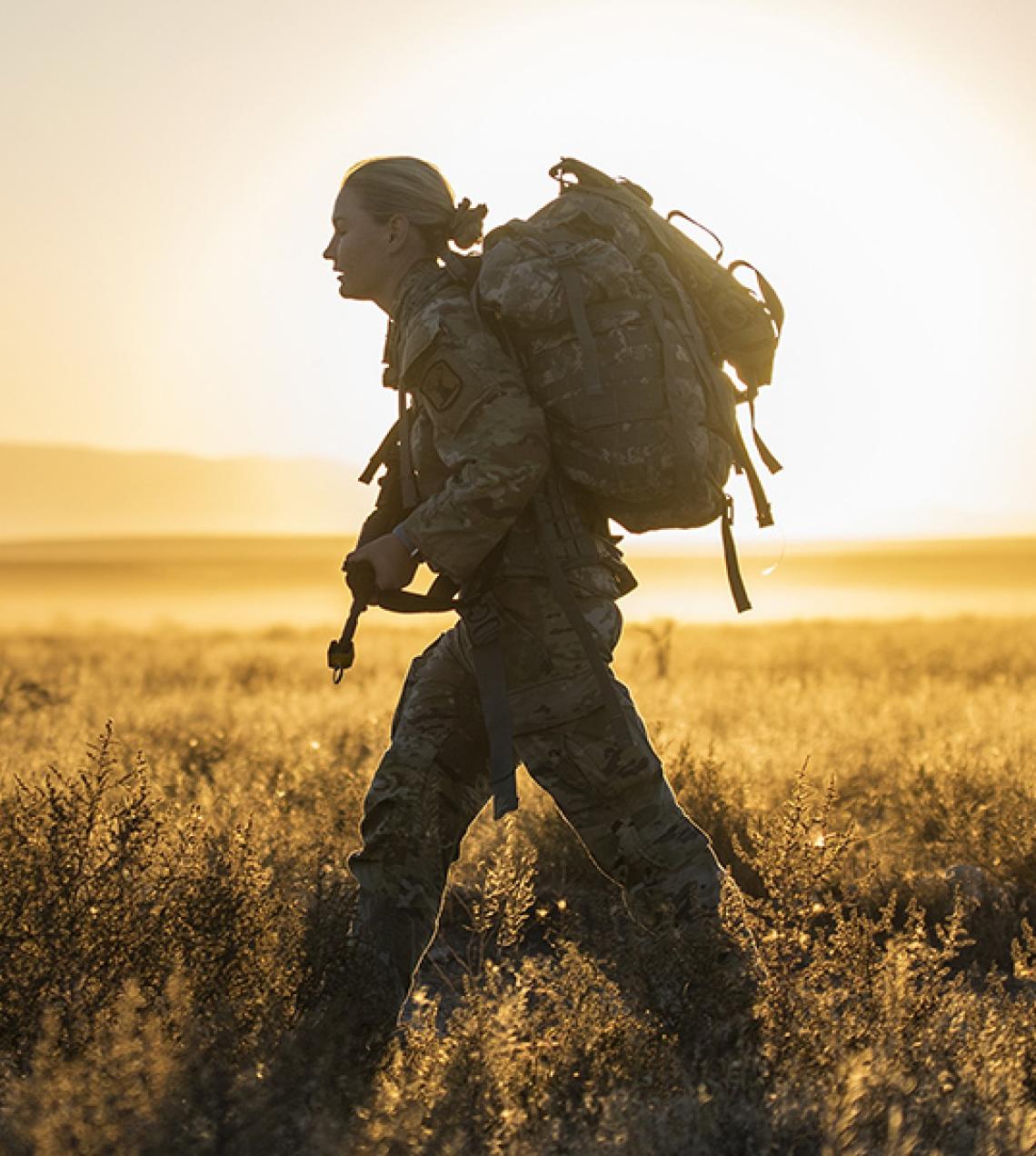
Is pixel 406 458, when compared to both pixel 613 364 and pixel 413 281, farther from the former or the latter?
pixel 613 364

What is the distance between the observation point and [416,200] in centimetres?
395

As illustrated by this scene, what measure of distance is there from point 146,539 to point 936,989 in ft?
497

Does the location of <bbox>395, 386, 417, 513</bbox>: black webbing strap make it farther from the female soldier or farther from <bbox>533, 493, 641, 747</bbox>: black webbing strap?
<bbox>533, 493, 641, 747</bbox>: black webbing strap

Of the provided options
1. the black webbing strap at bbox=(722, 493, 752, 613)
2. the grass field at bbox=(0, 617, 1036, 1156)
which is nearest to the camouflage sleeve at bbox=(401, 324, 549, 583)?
the black webbing strap at bbox=(722, 493, 752, 613)

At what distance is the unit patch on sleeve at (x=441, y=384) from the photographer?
11.9 feet

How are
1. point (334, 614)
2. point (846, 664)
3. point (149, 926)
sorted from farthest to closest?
point (334, 614)
point (846, 664)
point (149, 926)

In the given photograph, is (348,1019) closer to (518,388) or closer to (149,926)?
(149,926)

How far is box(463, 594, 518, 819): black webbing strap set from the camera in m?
3.76

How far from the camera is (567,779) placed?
3.86 meters

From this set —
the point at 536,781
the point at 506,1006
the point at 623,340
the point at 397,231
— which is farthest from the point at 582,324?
the point at 506,1006

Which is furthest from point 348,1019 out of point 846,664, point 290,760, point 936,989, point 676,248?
point 846,664

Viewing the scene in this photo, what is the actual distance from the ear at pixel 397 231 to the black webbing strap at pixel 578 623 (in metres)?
0.73

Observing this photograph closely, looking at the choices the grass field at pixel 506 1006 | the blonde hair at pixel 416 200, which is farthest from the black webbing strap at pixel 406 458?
the grass field at pixel 506 1006

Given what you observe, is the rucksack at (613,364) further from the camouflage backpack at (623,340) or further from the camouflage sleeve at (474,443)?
the camouflage sleeve at (474,443)
